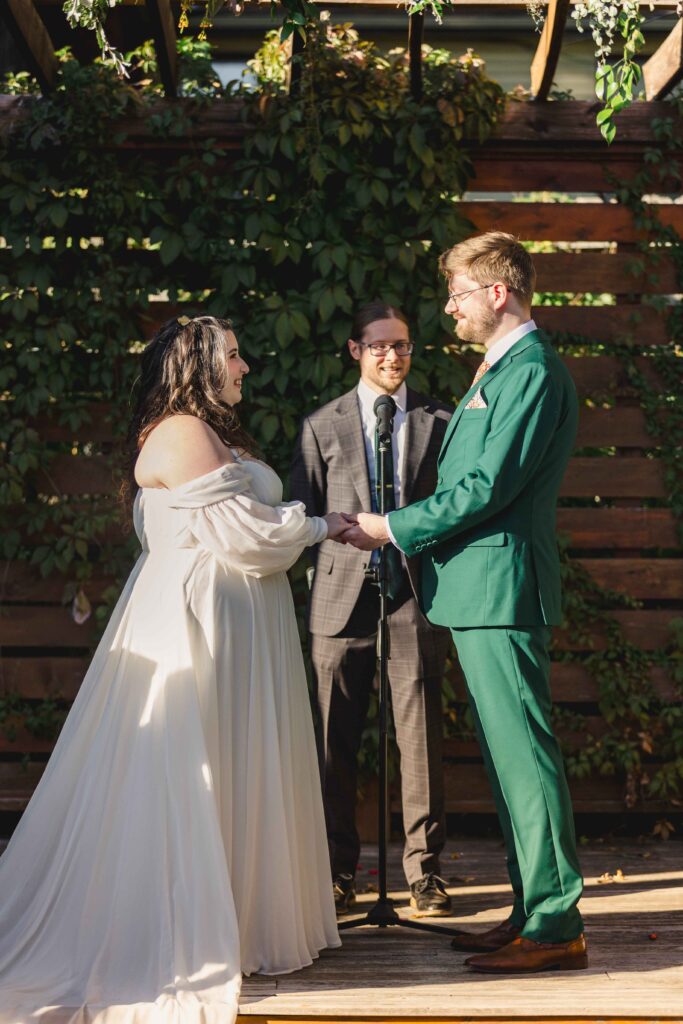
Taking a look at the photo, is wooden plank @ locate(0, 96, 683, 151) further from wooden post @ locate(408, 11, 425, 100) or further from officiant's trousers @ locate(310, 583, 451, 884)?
officiant's trousers @ locate(310, 583, 451, 884)

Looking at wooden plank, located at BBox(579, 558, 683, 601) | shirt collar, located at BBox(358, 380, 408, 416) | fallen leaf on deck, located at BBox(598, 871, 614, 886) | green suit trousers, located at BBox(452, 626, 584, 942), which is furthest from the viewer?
wooden plank, located at BBox(579, 558, 683, 601)

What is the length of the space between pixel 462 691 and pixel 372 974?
74.3 inches

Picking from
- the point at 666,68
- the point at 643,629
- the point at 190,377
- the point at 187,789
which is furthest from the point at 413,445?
the point at 666,68

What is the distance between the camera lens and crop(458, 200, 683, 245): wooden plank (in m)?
4.97

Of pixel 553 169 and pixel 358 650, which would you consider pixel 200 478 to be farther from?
pixel 553 169

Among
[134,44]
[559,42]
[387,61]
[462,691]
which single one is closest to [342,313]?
[387,61]

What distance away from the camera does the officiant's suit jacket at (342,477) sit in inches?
153

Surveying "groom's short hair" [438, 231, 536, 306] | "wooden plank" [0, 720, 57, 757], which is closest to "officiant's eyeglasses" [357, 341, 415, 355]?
"groom's short hair" [438, 231, 536, 306]

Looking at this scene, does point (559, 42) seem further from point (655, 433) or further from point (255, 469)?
point (255, 469)

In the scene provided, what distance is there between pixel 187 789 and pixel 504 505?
117 cm

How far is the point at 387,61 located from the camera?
15.8 ft

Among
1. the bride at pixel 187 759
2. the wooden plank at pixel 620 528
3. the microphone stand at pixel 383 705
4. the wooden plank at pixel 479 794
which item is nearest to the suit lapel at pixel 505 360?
the microphone stand at pixel 383 705

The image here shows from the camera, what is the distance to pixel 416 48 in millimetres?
4512

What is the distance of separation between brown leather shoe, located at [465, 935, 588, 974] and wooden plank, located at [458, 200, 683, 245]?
310 centimetres
